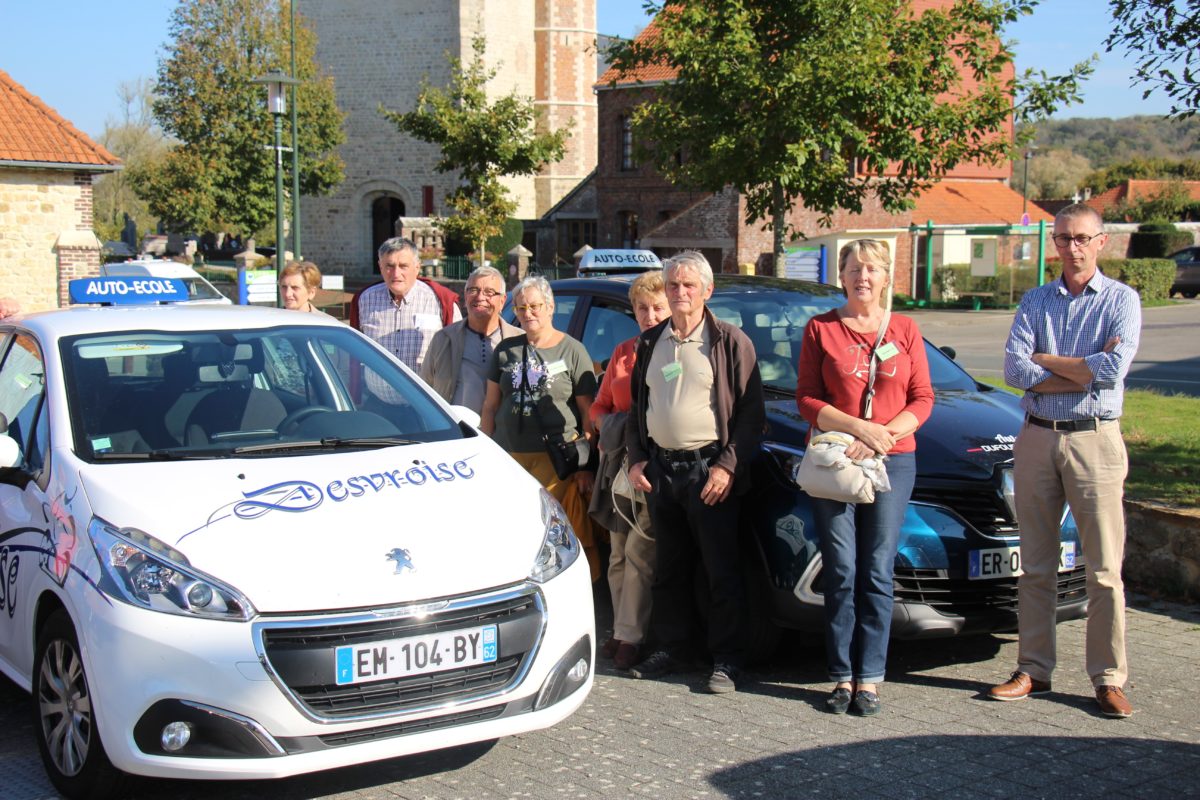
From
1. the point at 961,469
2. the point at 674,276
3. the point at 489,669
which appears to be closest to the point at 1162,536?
the point at 961,469

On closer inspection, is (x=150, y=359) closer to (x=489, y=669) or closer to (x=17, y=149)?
(x=489, y=669)

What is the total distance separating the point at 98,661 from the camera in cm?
402

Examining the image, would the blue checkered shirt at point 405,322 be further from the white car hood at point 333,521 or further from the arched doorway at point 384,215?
the arched doorway at point 384,215

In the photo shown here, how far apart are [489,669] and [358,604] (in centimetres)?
53

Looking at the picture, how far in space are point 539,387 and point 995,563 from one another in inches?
92.8

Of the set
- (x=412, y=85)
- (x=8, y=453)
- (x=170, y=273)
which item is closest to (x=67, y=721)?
(x=8, y=453)

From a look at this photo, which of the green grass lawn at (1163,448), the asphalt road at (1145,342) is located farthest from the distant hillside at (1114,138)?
the green grass lawn at (1163,448)

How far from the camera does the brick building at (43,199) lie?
28.2 meters

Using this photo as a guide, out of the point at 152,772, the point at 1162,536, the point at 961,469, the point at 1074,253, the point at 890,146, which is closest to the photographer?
the point at 152,772

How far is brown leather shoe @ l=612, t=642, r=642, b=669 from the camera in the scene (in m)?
5.95

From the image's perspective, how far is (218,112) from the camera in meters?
44.2

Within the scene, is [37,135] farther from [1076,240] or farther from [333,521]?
[1076,240]

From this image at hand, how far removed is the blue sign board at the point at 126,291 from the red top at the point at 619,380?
2.51 m

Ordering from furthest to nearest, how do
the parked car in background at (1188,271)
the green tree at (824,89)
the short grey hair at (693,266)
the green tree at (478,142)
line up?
the parked car in background at (1188,271)
the green tree at (478,142)
the green tree at (824,89)
the short grey hair at (693,266)
